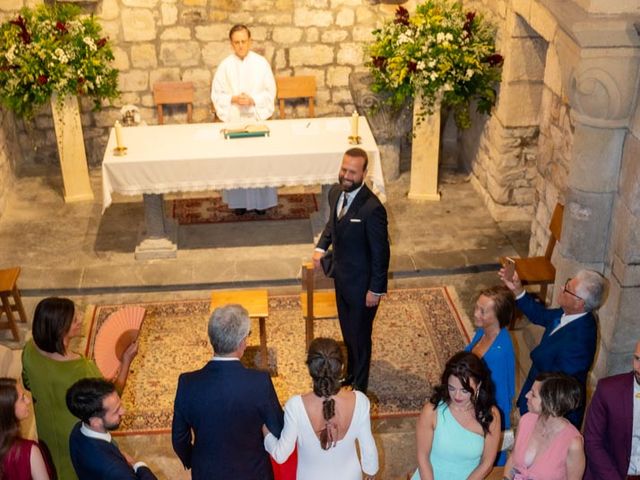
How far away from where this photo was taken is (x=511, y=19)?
7.80m

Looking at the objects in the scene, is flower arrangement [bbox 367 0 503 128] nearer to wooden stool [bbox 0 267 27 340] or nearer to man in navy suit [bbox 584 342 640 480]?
wooden stool [bbox 0 267 27 340]

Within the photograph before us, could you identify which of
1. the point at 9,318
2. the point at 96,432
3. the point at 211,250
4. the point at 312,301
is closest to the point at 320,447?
the point at 96,432

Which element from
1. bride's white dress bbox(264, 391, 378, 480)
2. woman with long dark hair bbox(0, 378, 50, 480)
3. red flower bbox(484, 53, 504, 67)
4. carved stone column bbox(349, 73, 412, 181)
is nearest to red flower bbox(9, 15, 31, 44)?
carved stone column bbox(349, 73, 412, 181)

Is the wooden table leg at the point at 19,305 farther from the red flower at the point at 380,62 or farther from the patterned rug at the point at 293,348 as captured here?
the red flower at the point at 380,62

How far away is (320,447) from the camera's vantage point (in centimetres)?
381

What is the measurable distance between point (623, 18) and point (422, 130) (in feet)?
12.4

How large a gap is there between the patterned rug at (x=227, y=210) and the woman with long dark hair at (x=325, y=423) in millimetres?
4808

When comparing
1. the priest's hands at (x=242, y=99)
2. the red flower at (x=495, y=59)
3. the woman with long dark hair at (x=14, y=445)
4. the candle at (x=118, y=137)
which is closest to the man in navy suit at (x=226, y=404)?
the woman with long dark hair at (x=14, y=445)

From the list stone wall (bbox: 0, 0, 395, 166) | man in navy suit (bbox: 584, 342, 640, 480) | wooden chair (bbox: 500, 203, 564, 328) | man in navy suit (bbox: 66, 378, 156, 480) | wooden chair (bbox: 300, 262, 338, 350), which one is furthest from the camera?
stone wall (bbox: 0, 0, 395, 166)

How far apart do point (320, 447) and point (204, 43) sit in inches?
257

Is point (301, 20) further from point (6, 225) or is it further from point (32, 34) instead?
point (6, 225)

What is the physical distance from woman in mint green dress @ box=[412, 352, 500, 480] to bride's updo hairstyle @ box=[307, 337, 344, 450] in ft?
1.51

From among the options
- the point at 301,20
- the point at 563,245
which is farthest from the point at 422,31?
the point at 563,245

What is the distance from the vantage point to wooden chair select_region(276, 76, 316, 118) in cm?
947
